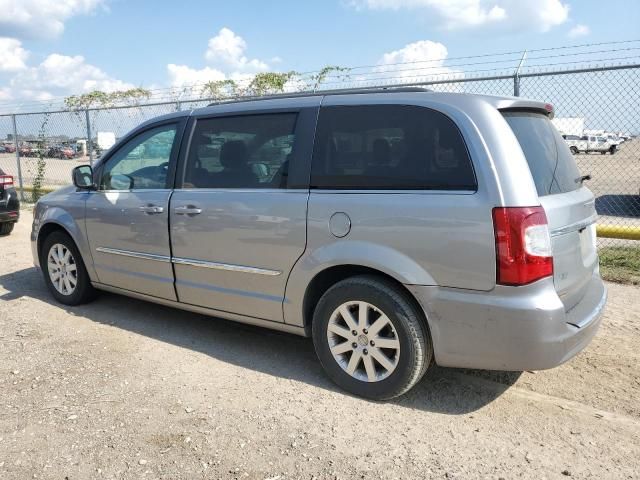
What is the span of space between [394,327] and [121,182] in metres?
2.85

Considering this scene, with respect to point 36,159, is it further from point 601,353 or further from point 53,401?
point 601,353

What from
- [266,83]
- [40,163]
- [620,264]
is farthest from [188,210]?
[266,83]

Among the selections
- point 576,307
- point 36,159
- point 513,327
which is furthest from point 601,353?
point 36,159

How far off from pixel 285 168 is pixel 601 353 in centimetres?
266

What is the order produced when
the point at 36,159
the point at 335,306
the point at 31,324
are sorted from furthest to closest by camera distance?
the point at 36,159 < the point at 31,324 < the point at 335,306

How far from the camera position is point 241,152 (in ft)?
13.3

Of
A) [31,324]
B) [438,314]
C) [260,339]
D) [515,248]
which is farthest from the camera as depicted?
[31,324]

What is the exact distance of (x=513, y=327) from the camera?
9.68 ft

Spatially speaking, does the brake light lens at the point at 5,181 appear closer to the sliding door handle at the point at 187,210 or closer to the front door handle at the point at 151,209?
the front door handle at the point at 151,209

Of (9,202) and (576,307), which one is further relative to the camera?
(9,202)

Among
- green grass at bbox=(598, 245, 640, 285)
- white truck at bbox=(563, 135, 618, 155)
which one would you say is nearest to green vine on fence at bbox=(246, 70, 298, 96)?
white truck at bbox=(563, 135, 618, 155)

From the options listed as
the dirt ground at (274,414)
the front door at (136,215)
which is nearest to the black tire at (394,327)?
the dirt ground at (274,414)

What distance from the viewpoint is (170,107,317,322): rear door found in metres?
3.69

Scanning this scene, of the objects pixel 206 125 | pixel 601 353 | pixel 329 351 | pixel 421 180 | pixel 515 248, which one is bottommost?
pixel 601 353
